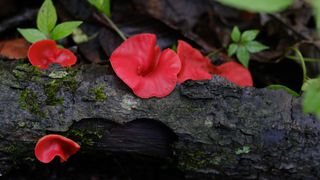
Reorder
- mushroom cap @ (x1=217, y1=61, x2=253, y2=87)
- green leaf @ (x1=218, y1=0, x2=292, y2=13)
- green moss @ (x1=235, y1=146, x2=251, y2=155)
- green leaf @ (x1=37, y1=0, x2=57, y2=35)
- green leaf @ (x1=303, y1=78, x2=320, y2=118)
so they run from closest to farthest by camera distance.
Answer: green leaf @ (x1=218, y1=0, x2=292, y2=13)
green leaf @ (x1=303, y1=78, x2=320, y2=118)
green moss @ (x1=235, y1=146, x2=251, y2=155)
green leaf @ (x1=37, y1=0, x2=57, y2=35)
mushroom cap @ (x1=217, y1=61, x2=253, y2=87)

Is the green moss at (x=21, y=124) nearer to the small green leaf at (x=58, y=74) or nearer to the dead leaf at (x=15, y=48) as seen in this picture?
the small green leaf at (x=58, y=74)

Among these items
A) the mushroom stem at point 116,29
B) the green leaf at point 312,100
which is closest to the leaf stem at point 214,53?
the mushroom stem at point 116,29

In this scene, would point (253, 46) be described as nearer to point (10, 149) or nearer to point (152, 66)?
point (152, 66)

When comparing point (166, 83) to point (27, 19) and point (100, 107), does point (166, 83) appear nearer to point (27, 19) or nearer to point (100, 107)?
point (100, 107)

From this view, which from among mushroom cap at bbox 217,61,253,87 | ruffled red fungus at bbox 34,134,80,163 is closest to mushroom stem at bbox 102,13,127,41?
mushroom cap at bbox 217,61,253,87

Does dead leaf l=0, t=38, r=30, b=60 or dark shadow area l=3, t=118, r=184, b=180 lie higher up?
dead leaf l=0, t=38, r=30, b=60

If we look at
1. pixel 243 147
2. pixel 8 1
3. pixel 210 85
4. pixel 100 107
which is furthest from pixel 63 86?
pixel 8 1

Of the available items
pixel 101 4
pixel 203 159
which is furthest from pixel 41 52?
pixel 203 159

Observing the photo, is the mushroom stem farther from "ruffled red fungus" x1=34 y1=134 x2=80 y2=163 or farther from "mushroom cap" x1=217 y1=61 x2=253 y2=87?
"ruffled red fungus" x1=34 y1=134 x2=80 y2=163
